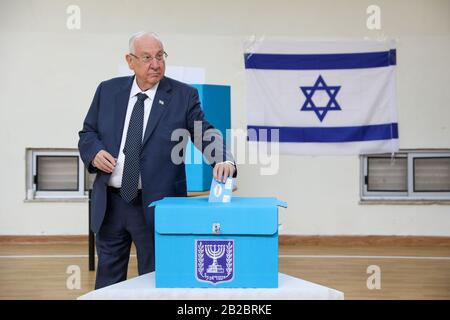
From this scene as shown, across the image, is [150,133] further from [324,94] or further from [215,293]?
[324,94]

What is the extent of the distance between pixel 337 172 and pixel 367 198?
32cm

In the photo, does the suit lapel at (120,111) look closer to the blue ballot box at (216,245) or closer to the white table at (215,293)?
the blue ballot box at (216,245)

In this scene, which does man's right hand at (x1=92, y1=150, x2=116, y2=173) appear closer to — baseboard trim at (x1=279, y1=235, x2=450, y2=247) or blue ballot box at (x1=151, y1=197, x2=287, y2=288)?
blue ballot box at (x1=151, y1=197, x2=287, y2=288)

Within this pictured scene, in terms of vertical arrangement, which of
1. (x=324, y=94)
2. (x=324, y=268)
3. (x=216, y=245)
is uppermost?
(x=324, y=94)

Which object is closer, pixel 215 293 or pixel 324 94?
pixel 215 293

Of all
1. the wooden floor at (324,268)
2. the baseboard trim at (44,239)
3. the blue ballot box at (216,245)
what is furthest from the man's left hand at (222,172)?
the baseboard trim at (44,239)

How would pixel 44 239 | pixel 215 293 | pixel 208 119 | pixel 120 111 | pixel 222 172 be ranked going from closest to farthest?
pixel 215 293, pixel 222 172, pixel 120 111, pixel 208 119, pixel 44 239

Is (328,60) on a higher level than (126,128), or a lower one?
higher

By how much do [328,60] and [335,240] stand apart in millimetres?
1411

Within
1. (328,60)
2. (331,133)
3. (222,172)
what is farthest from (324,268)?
(222,172)

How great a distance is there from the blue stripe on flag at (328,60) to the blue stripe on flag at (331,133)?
47 centimetres

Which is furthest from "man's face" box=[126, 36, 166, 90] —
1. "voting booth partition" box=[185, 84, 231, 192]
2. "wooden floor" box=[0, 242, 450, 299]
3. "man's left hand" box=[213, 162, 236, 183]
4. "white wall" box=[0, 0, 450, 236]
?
"white wall" box=[0, 0, 450, 236]

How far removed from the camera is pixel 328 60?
5.56 m

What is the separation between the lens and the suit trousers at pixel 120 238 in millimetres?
2016
